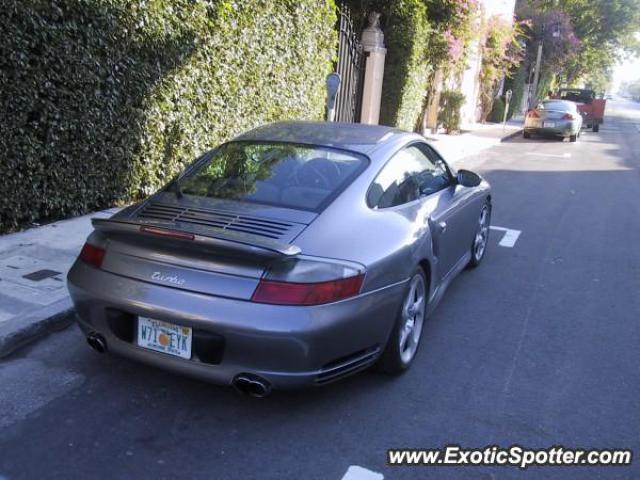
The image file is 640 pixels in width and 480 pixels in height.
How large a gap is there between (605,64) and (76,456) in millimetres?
56244

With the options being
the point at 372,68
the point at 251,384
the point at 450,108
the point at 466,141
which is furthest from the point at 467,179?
the point at 450,108

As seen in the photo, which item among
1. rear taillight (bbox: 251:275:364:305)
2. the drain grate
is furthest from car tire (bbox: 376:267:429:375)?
the drain grate

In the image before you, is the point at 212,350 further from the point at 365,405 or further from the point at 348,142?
the point at 348,142

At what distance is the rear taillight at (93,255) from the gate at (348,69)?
34.0 ft

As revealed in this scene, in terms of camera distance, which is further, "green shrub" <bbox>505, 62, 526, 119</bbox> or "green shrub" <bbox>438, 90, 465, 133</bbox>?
"green shrub" <bbox>505, 62, 526, 119</bbox>

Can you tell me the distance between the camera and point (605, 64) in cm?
5138

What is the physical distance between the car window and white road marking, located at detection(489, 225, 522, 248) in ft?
8.37

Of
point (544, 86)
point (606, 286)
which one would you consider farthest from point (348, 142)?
point (544, 86)

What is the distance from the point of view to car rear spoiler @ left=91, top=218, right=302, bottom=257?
308 centimetres

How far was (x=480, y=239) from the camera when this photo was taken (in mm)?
6395

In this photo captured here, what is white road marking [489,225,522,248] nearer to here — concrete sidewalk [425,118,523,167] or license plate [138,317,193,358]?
license plate [138,317,193,358]

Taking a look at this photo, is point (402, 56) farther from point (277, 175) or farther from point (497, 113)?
point (497, 113)

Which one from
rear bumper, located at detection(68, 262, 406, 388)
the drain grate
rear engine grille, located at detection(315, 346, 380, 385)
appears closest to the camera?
rear bumper, located at detection(68, 262, 406, 388)

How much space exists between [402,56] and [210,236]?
43.0 ft
